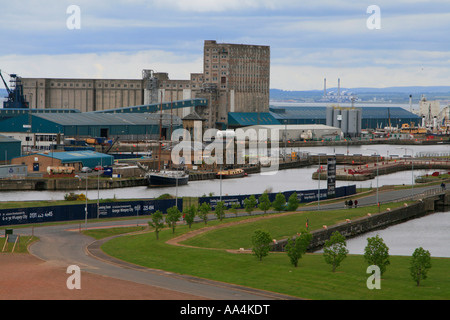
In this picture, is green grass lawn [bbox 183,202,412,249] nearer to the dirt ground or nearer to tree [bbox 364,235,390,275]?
tree [bbox 364,235,390,275]

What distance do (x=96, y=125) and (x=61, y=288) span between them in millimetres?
141784

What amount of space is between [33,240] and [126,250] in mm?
7487

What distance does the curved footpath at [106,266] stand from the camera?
35.6m

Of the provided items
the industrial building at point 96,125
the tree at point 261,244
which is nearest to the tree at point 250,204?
the tree at point 261,244

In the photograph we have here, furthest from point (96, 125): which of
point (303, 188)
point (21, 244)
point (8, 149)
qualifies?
point (21, 244)

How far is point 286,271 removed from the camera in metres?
41.3

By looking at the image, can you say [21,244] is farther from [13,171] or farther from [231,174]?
[231,174]

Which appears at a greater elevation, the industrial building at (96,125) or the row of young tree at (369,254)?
the industrial building at (96,125)

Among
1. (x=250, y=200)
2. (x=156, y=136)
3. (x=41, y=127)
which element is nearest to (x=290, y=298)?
(x=250, y=200)

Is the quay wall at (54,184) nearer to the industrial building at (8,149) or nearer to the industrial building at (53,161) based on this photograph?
the industrial building at (53,161)

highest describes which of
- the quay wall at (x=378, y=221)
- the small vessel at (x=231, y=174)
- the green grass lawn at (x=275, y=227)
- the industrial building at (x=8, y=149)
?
the industrial building at (x=8, y=149)

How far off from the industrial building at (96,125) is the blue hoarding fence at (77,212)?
83.1 m

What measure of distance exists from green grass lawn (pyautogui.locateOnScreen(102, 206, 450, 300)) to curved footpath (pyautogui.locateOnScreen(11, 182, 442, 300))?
977mm

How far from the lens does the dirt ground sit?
3428 centimetres
